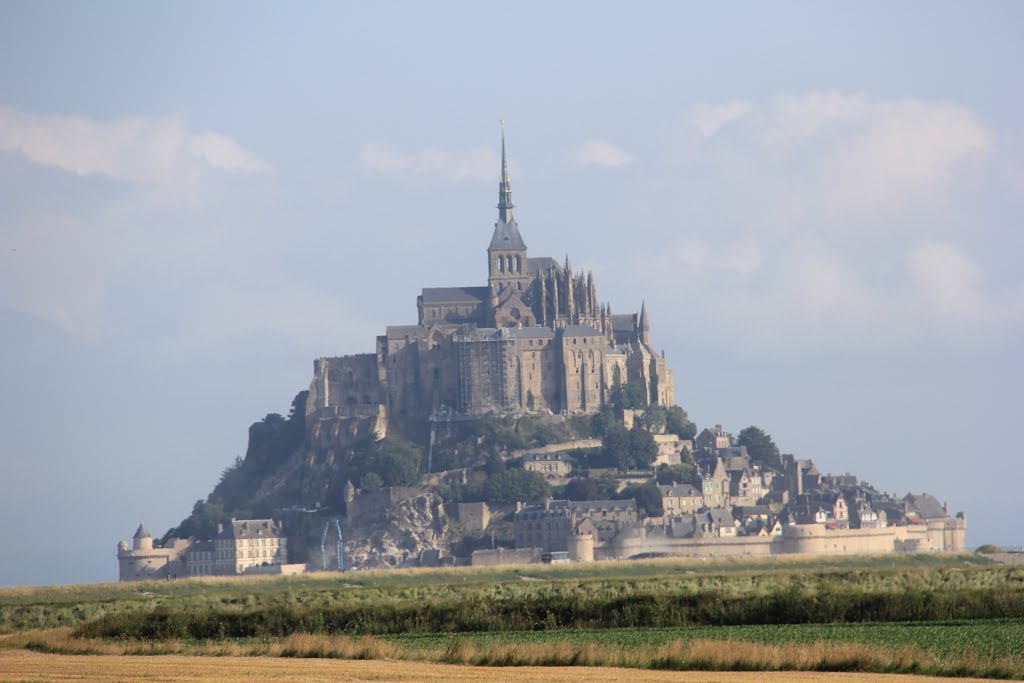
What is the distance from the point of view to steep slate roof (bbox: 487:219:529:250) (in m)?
136

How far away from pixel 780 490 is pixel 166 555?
133ft

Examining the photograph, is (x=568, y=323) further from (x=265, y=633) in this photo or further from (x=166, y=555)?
(x=265, y=633)

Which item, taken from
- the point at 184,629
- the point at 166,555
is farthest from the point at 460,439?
the point at 184,629

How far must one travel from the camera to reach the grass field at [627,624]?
31734 mm

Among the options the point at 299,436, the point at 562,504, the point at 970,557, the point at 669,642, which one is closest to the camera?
the point at 669,642

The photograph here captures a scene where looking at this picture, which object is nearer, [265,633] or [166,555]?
[265,633]

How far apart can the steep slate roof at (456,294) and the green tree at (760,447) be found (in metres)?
20.7

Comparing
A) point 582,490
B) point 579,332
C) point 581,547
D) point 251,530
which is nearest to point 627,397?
point 579,332

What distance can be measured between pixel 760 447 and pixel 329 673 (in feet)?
344

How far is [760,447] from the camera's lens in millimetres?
133500

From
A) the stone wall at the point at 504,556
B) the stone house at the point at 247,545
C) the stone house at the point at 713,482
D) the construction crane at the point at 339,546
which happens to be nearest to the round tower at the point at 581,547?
the stone wall at the point at 504,556

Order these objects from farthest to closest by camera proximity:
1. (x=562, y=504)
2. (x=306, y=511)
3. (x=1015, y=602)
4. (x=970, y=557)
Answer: (x=306, y=511)
(x=562, y=504)
(x=970, y=557)
(x=1015, y=602)

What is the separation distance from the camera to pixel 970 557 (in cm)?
9100

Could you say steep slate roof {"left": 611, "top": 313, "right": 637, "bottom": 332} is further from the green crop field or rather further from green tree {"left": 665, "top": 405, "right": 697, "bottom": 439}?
the green crop field
